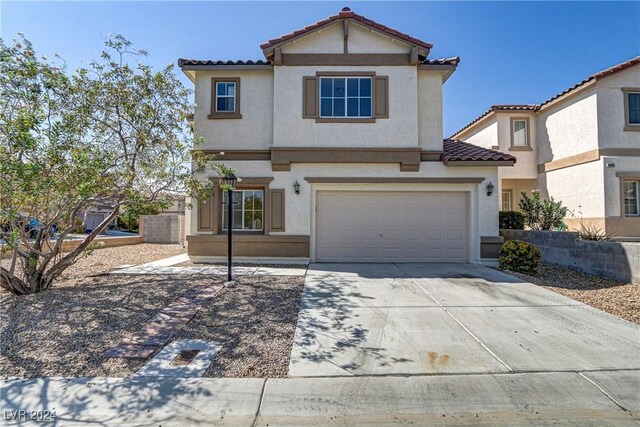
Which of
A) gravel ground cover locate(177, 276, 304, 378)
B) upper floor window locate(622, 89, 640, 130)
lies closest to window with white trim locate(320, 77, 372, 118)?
gravel ground cover locate(177, 276, 304, 378)

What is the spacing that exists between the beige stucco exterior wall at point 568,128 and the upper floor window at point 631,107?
125 cm

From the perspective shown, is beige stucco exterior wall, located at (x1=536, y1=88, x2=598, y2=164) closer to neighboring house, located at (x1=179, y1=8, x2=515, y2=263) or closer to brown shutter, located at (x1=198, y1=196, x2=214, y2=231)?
neighboring house, located at (x1=179, y1=8, x2=515, y2=263)

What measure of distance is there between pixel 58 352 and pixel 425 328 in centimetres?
524

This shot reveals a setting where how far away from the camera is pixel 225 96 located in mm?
10844

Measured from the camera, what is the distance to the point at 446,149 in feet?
37.4

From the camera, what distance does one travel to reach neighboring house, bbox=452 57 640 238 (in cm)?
1321

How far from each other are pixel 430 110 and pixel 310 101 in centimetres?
399

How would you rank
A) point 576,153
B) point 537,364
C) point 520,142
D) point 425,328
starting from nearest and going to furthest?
point 537,364 < point 425,328 < point 576,153 < point 520,142

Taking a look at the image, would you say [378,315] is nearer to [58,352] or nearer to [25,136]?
[58,352]

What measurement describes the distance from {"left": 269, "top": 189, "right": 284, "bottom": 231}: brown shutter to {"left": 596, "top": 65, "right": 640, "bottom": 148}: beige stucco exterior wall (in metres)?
13.4

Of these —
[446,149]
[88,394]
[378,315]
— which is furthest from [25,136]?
[446,149]

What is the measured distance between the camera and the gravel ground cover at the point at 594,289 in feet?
20.5

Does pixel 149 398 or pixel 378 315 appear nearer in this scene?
pixel 149 398


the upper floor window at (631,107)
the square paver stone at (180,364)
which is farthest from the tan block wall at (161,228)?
the upper floor window at (631,107)
